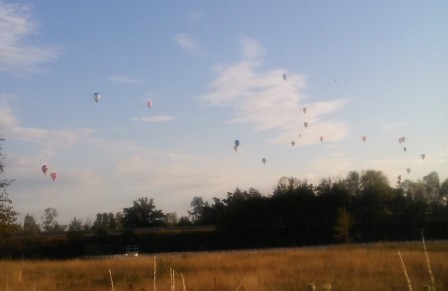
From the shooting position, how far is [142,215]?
94.4 m

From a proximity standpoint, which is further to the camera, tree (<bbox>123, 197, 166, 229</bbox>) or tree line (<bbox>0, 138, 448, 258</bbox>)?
tree (<bbox>123, 197, 166, 229</bbox>)

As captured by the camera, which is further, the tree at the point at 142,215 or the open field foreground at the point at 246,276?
the tree at the point at 142,215

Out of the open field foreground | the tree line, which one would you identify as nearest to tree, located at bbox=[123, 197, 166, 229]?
the tree line

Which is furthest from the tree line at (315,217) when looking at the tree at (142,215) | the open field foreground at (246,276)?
the open field foreground at (246,276)

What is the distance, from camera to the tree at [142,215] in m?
93.9

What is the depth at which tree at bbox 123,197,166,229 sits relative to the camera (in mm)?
93875

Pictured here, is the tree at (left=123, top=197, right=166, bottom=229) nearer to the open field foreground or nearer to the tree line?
the tree line

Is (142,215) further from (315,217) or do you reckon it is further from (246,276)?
(246,276)

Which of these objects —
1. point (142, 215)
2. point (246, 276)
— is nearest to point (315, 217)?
point (142, 215)

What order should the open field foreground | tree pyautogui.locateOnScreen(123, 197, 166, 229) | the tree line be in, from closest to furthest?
the open field foreground, the tree line, tree pyautogui.locateOnScreen(123, 197, 166, 229)

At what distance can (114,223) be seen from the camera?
103 m

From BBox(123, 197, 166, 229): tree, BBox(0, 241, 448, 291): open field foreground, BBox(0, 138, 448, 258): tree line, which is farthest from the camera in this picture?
BBox(123, 197, 166, 229): tree

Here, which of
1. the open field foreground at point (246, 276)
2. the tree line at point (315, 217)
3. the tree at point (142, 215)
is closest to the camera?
the open field foreground at point (246, 276)

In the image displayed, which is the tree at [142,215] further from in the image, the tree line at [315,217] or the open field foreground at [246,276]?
the open field foreground at [246,276]
